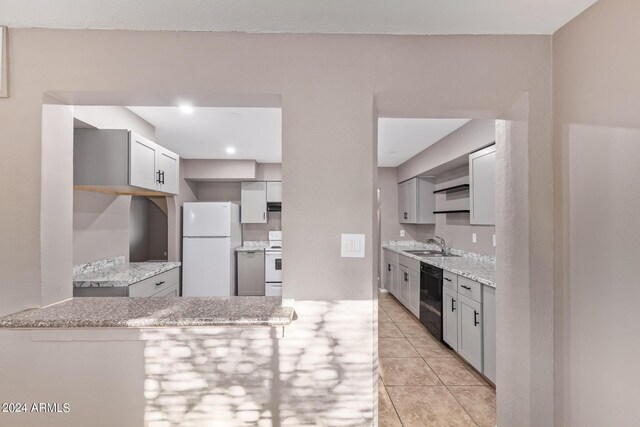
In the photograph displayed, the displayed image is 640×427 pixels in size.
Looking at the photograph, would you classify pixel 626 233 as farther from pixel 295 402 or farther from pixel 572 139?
pixel 295 402

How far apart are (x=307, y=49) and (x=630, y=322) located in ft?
6.28

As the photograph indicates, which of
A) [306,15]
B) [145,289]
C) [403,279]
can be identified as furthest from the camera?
[403,279]

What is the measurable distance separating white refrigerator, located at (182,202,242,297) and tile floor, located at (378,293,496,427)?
2669 mm

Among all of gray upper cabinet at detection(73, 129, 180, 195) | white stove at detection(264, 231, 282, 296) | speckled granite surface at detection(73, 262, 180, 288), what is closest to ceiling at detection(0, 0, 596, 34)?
gray upper cabinet at detection(73, 129, 180, 195)

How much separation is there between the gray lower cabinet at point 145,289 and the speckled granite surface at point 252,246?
1.85m

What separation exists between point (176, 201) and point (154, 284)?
228 centimetres

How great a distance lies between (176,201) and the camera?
4633mm

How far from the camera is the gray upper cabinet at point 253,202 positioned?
17.6 ft

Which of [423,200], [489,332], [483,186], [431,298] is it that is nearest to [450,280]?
[431,298]

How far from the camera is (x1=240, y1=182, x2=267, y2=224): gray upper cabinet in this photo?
5.36 meters

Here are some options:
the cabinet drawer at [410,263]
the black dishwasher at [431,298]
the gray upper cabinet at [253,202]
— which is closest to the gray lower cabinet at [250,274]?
the gray upper cabinet at [253,202]

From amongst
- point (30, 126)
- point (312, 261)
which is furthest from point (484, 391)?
point (30, 126)

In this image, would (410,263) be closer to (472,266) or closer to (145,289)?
(472,266)

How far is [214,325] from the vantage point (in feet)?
4.43
